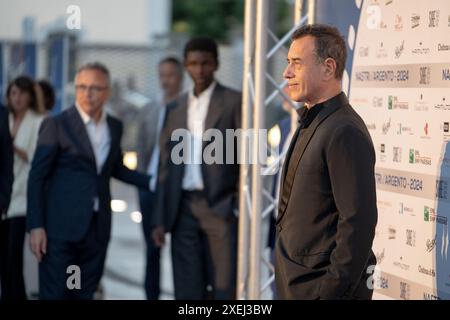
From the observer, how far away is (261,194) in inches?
265

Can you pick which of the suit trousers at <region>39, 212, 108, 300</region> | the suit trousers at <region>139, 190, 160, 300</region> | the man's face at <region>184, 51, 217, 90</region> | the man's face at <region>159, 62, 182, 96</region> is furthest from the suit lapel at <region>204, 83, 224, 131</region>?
the man's face at <region>159, 62, 182, 96</region>

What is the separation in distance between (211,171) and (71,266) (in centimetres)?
119

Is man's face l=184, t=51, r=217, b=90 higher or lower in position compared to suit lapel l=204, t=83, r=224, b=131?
higher

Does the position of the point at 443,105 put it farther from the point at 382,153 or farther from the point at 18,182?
the point at 18,182

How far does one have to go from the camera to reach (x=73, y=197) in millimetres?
7277

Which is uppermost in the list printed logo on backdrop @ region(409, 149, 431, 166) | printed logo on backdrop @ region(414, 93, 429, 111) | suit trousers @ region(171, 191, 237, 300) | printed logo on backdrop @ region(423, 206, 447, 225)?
printed logo on backdrop @ region(414, 93, 429, 111)

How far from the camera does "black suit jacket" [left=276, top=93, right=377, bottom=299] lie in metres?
4.45

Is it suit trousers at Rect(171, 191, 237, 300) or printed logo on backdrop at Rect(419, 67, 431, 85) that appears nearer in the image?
printed logo on backdrop at Rect(419, 67, 431, 85)

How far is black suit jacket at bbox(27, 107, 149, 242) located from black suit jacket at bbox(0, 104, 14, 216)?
5.7 inches

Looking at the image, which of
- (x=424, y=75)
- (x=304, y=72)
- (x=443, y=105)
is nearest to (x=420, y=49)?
(x=424, y=75)

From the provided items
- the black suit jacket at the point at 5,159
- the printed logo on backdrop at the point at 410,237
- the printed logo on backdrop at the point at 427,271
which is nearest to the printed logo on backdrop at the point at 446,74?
the printed logo on backdrop at the point at 410,237

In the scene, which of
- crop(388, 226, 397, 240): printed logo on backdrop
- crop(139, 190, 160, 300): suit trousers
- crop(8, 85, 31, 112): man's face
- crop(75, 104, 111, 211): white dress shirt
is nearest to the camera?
crop(388, 226, 397, 240): printed logo on backdrop

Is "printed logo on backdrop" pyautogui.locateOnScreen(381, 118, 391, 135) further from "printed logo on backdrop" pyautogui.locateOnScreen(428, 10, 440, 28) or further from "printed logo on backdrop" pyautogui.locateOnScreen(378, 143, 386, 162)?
"printed logo on backdrop" pyautogui.locateOnScreen(428, 10, 440, 28)
